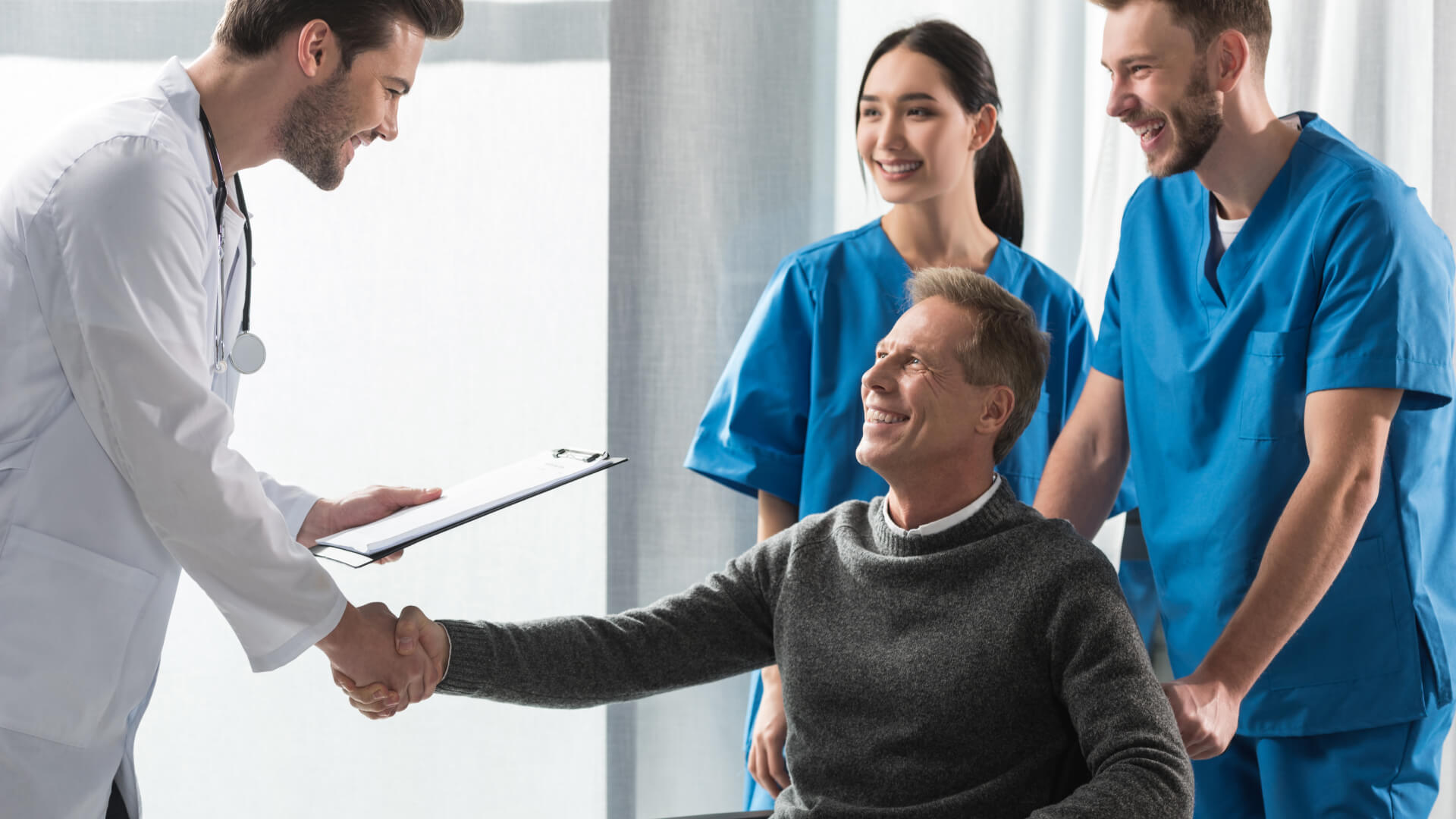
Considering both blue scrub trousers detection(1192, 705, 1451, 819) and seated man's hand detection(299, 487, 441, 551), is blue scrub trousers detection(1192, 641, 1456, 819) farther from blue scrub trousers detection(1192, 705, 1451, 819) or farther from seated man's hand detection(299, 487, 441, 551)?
seated man's hand detection(299, 487, 441, 551)

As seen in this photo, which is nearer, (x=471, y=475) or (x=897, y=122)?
(x=897, y=122)

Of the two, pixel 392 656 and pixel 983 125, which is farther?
pixel 983 125

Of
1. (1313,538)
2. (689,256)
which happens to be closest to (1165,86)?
(1313,538)

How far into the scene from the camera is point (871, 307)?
165 cm

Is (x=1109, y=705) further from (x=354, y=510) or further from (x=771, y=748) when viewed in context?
(x=354, y=510)

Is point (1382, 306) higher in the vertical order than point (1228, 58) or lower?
lower

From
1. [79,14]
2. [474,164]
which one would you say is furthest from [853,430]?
[79,14]

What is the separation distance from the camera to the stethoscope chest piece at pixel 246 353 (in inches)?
50.2

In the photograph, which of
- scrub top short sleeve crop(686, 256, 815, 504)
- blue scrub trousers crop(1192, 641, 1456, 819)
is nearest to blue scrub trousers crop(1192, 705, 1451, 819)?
blue scrub trousers crop(1192, 641, 1456, 819)

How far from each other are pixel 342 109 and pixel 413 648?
0.59 metres

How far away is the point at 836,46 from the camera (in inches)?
73.2

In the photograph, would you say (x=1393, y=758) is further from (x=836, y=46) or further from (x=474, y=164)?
(x=474, y=164)

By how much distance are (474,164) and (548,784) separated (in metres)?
1.01

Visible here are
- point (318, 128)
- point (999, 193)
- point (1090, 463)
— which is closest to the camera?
point (318, 128)
